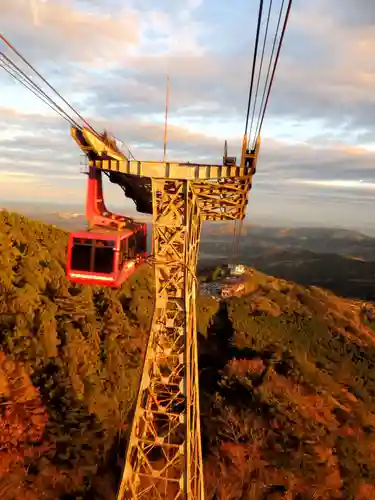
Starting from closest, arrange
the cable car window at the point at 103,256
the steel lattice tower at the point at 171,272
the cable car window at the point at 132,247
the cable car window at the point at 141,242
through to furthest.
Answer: the steel lattice tower at the point at 171,272
the cable car window at the point at 103,256
the cable car window at the point at 132,247
the cable car window at the point at 141,242

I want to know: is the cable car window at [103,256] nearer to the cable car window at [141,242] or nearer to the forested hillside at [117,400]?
the cable car window at [141,242]

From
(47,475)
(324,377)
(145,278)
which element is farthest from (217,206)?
(145,278)

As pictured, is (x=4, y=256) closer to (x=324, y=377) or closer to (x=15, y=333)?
(x=15, y=333)

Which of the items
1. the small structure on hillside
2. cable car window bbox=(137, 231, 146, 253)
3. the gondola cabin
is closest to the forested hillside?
cable car window bbox=(137, 231, 146, 253)

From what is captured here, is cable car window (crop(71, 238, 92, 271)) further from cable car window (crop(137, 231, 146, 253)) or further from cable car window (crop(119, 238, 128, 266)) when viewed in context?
cable car window (crop(137, 231, 146, 253))

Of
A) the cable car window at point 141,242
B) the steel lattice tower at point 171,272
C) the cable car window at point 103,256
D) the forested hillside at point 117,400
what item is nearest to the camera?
the steel lattice tower at point 171,272

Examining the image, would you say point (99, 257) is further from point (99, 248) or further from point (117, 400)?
point (117, 400)

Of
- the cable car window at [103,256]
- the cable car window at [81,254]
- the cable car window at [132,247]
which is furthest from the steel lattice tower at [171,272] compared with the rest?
the cable car window at [81,254]
